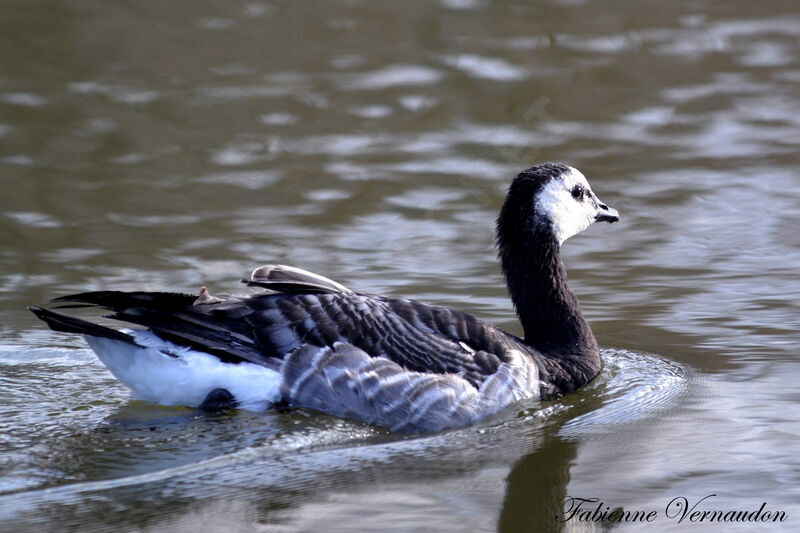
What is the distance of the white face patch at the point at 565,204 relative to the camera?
8.05m

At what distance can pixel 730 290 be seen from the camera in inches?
370

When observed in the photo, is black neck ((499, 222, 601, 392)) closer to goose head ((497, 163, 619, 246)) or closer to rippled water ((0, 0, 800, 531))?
goose head ((497, 163, 619, 246))

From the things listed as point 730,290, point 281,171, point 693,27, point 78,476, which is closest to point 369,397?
point 78,476

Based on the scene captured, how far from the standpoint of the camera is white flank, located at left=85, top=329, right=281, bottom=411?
283 inches

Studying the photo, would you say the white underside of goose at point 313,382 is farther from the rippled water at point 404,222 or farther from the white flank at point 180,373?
the rippled water at point 404,222

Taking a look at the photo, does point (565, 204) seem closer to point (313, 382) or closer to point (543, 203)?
point (543, 203)

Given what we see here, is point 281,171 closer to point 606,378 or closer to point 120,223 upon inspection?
point 120,223

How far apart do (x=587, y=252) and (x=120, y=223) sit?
4180 millimetres

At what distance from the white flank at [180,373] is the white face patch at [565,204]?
216 cm
